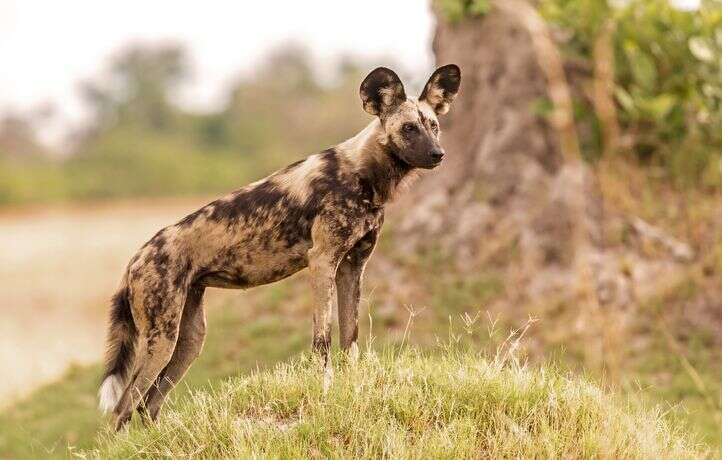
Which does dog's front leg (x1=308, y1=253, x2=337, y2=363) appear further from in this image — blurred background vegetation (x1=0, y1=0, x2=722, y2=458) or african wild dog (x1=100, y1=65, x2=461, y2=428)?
blurred background vegetation (x1=0, y1=0, x2=722, y2=458)

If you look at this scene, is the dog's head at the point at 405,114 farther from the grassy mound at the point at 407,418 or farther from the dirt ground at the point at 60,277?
the dirt ground at the point at 60,277

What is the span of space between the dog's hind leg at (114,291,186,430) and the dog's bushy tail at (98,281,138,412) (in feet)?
0.87

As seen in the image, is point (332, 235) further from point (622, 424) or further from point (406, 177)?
point (622, 424)

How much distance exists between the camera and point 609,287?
9281 mm

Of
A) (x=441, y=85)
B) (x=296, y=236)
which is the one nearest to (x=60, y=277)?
(x=296, y=236)

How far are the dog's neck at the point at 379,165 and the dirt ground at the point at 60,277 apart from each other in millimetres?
3338

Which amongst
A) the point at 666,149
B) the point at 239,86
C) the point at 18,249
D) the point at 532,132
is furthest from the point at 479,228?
the point at 239,86

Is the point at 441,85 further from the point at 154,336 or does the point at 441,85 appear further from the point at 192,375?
the point at 192,375

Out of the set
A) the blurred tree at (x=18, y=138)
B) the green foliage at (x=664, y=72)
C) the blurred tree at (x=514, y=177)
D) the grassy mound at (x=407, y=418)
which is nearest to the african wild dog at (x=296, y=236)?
the grassy mound at (x=407, y=418)

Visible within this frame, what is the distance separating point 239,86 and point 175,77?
9.50ft

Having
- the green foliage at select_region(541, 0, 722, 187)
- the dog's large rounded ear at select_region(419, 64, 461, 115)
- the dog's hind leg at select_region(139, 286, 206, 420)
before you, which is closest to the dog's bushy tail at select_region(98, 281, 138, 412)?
the dog's hind leg at select_region(139, 286, 206, 420)

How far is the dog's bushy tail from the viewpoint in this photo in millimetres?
5301

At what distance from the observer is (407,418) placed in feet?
15.0

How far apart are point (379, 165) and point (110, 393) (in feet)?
6.32
